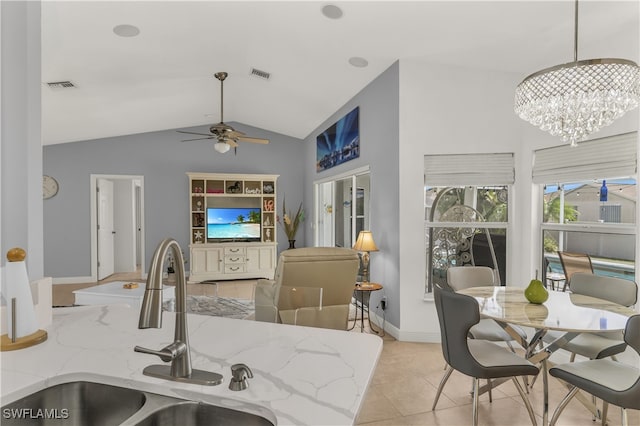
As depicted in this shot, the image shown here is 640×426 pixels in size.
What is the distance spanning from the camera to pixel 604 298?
2.72 meters

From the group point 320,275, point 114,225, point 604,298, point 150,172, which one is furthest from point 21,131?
point 114,225

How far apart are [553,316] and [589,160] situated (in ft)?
5.14

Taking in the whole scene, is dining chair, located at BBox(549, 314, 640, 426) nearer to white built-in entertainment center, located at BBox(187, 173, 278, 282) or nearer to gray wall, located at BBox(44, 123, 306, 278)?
white built-in entertainment center, located at BBox(187, 173, 278, 282)

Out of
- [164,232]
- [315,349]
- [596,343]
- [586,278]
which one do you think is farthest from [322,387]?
[164,232]

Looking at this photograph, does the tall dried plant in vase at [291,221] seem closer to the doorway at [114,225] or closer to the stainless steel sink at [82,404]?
the doorway at [114,225]

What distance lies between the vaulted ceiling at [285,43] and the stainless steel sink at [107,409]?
113 inches

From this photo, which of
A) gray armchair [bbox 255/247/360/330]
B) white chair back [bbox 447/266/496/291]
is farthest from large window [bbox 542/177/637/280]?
gray armchair [bbox 255/247/360/330]

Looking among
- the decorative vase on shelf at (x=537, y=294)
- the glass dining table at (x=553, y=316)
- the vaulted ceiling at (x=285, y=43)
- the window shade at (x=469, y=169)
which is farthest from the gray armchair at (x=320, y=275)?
the vaulted ceiling at (x=285, y=43)

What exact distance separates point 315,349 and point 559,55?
3487mm

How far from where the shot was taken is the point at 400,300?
3.89 meters

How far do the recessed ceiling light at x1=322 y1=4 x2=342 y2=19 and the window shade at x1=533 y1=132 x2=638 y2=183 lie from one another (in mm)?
2261

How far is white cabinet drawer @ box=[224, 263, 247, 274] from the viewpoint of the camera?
279 inches

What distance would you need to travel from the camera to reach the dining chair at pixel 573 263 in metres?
3.15

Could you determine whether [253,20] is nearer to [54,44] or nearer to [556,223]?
[54,44]
